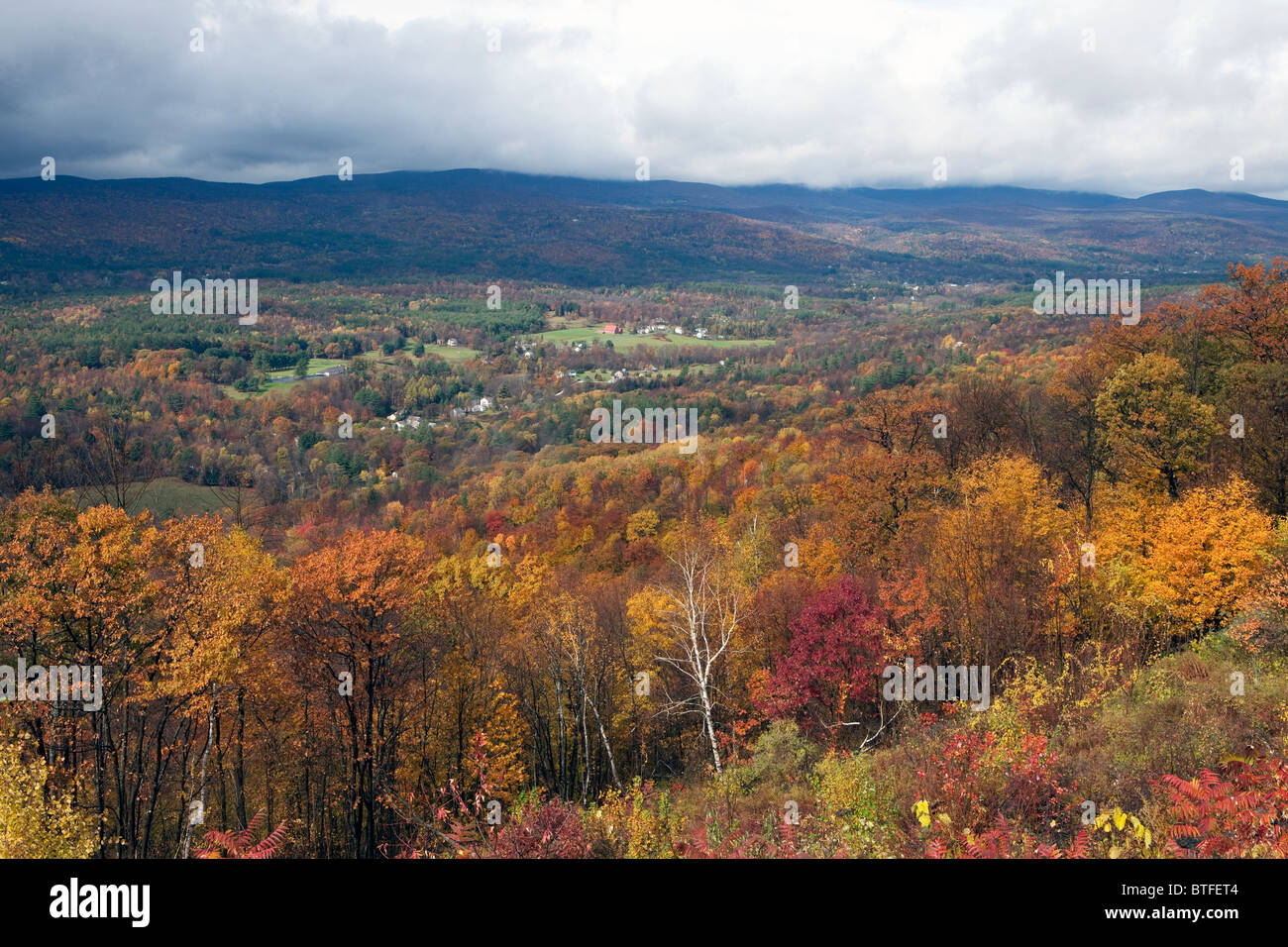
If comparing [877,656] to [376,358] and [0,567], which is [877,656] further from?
[376,358]

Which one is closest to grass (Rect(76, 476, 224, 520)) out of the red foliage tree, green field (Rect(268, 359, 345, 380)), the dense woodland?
the dense woodland

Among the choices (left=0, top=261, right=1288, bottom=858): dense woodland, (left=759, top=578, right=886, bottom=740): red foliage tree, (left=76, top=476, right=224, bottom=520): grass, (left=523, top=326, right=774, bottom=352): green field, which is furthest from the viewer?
(left=523, top=326, right=774, bottom=352): green field

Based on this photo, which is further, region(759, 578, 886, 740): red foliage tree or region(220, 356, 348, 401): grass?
region(220, 356, 348, 401): grass

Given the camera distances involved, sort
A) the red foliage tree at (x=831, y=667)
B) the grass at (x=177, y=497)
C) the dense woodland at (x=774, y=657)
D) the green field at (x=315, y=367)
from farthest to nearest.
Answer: the green field at (x=315, y=367) < the grass at (x=177, y=497) < the red foliage tree at (x=831, y=667) < the dense woodland at (x=774, y=657)

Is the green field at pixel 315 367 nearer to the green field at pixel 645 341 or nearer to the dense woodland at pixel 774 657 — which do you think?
the green field at pixel 645 341

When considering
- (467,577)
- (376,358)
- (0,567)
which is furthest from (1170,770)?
(376,358)

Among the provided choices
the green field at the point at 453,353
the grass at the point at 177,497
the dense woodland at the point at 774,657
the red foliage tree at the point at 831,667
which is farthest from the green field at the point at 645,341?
the red foliage tree at the point at 831,667

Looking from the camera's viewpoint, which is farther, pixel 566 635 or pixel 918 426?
pixel 918 426

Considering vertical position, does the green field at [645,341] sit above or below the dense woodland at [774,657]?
above

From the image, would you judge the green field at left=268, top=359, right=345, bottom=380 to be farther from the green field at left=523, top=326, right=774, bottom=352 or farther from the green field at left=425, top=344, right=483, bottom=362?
the green field at left=523, top=326, right=774, bottom=352

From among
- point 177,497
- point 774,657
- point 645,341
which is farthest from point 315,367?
point 774,657

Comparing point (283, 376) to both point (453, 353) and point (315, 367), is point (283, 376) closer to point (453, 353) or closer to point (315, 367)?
point (315, 367)
